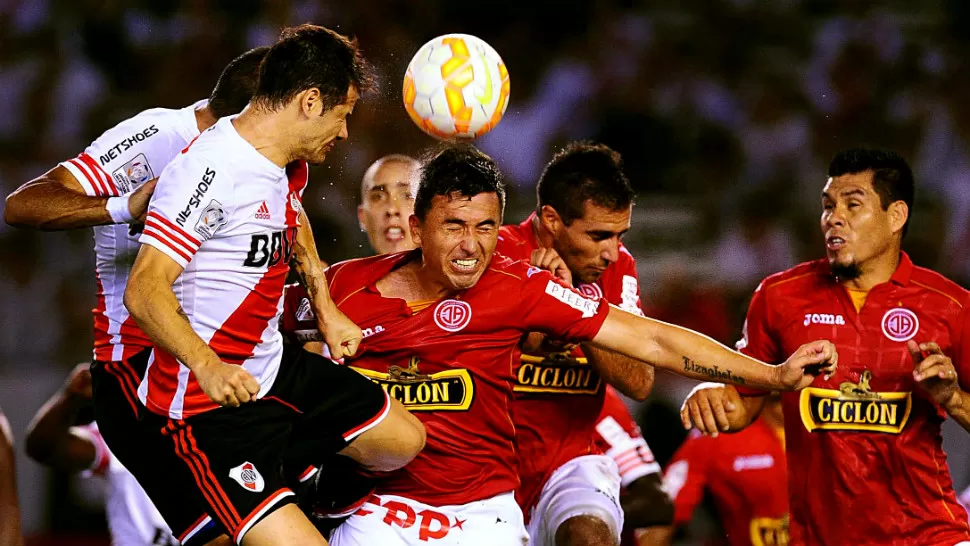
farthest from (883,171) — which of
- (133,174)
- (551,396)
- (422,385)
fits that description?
(133,174)

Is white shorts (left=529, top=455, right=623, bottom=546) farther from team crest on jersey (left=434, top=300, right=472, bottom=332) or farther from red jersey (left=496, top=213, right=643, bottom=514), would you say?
team crest on jersey (left=434, top=300, right=472, bottom=332)

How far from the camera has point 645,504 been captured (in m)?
6.80

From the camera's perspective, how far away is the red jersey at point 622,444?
6848 mm

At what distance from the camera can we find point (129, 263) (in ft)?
16.0

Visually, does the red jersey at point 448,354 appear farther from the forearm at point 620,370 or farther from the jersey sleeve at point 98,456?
the jersey sleeve at point 98,456

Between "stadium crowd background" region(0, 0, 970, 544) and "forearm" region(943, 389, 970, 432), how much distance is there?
13.7ft

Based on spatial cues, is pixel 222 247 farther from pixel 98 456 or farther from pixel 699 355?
pixel 98 456

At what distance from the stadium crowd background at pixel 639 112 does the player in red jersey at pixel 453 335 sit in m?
4.16

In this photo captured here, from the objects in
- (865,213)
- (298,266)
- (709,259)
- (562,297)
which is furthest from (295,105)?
(709,259)

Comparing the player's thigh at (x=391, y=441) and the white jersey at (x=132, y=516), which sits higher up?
the player's thigh at (x=391, y=441)

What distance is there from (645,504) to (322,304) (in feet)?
8.85

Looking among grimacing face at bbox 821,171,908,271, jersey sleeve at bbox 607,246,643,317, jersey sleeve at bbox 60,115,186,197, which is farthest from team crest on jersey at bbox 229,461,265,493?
grimacing face at bbox 821,171,908,271

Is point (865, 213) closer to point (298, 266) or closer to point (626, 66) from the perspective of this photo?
point (298, 266)

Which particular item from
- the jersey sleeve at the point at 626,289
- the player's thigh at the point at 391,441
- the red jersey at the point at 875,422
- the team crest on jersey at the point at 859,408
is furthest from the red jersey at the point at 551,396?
the player's thigh at the point at 391,441
